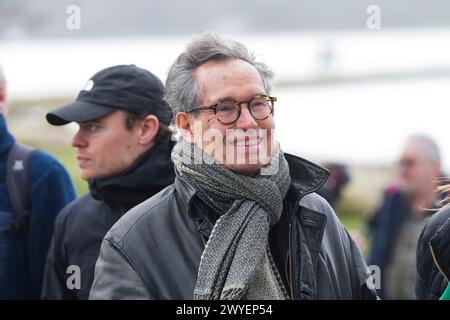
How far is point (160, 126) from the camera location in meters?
3.80

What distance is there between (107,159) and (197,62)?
107cm

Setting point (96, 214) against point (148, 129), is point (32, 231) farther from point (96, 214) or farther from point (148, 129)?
point (148, 129)

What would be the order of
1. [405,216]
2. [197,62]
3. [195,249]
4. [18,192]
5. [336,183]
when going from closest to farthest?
[195,249] < [197,62] < [18,192] < [405,216] < [336,183]

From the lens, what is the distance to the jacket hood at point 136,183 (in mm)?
3662

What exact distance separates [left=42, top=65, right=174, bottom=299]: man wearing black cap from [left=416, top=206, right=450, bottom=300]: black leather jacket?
103 cm

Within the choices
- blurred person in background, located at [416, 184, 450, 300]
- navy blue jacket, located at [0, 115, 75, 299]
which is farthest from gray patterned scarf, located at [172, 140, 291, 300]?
navy blue jacket, located at [0, 115, 75, 299]

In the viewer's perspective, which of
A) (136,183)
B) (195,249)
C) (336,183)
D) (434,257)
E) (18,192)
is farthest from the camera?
(336,183)

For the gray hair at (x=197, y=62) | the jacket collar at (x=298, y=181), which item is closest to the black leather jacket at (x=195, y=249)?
the jacket collar at (x=298, y=181)

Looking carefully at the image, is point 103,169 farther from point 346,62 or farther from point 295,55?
point 295,55

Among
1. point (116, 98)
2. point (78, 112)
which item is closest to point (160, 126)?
point (116, 98)

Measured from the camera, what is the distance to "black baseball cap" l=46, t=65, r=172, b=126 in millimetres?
3721

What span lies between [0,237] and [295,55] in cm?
1881

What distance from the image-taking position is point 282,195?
9.00ft

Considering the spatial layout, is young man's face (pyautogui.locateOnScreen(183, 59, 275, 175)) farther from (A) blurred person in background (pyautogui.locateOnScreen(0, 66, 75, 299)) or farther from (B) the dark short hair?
(A) blurred person in background (pyautogui.locateOnScreen(0, 66, 75, 299))
